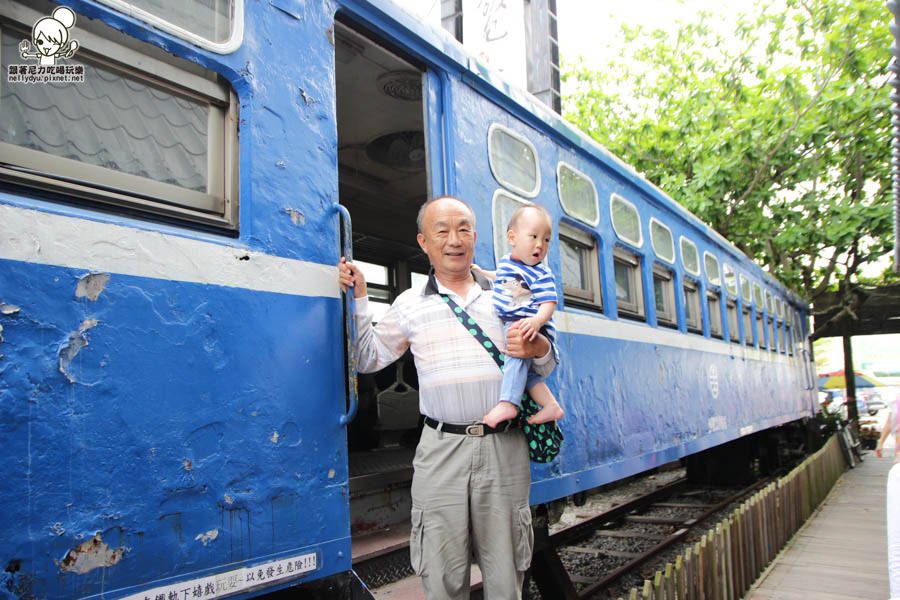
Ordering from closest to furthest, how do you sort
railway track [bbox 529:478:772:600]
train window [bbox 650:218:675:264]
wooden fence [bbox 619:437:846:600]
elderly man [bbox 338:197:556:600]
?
elderly man [bbox 338:197:556:600]
wooden fence [bbox 619:437:846:600]
railway track [bbox 529:478:772:600]
train window [bbox 650:218:675:264]

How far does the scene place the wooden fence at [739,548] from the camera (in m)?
3.53

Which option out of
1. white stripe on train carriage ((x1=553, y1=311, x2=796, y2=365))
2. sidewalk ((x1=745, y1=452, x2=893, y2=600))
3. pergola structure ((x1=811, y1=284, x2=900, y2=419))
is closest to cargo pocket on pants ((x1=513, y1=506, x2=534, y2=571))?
white stripe on train carriage ((x1=553, y1=311, x2=796, y2=365))

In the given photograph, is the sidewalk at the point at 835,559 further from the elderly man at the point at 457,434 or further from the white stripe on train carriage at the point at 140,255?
the white stripe on train carriage at the point at 140,255

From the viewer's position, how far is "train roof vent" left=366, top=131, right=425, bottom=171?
170 inches

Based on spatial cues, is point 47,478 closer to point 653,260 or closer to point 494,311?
point 494,311

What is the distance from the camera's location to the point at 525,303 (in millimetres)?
2000

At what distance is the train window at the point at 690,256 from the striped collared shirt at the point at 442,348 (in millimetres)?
4154

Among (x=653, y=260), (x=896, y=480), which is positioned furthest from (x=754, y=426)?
(x=896, y=480)

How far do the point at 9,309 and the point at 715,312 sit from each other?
21.3 ft

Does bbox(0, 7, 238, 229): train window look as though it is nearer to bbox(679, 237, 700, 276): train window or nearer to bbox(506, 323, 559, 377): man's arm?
bbox(506, 323, 559, 377): man's arm

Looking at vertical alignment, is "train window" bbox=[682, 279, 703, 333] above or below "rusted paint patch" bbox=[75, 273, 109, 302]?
above

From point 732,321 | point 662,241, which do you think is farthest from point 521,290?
point 732,321

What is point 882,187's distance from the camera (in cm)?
1077

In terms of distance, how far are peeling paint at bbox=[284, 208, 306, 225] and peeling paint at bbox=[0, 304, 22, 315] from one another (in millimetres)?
804
